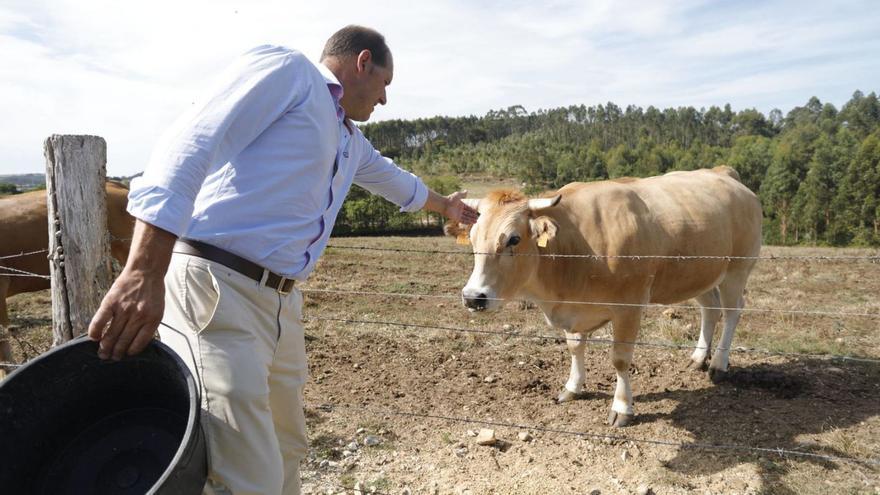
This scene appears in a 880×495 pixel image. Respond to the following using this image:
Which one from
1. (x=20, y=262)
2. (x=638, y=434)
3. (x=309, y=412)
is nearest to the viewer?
(x=638, y=434)

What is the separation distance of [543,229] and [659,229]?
53.0 inches

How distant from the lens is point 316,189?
7.09 ft

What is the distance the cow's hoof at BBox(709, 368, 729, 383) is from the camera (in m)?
5.71

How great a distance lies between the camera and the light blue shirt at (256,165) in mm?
1735

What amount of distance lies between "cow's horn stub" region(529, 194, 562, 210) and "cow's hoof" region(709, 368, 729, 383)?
250 centimetres

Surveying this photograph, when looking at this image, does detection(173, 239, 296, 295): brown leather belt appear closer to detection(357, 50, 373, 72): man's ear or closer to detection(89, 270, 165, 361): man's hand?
detection(89, 270, 165, 361): man's hand

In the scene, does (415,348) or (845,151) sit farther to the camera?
(845,151)

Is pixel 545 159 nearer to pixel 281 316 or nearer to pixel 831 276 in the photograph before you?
pixel 831 276

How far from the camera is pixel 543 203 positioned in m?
4.95

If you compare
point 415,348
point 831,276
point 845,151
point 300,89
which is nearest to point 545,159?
point 845,151

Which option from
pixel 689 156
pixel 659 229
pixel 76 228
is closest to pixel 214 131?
pixel 76 228

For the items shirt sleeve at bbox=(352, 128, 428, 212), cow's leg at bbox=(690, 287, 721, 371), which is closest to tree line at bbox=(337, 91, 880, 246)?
cow's leg at bbox=(690, 287, 721, 371)

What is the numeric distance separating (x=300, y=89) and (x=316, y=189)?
370 mm

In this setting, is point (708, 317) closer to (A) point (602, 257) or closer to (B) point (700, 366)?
(B) point (700, 366)
